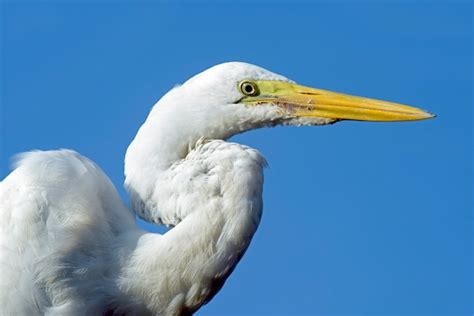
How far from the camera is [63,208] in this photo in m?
5.00

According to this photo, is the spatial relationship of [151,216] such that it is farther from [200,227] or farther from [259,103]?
[259,103]

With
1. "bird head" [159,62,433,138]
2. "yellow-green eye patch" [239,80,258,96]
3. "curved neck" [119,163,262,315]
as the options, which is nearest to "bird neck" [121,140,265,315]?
"curved neck" [119,163,262,315]

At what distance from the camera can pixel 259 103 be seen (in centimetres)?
514

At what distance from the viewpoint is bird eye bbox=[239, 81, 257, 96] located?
5109 millimetres

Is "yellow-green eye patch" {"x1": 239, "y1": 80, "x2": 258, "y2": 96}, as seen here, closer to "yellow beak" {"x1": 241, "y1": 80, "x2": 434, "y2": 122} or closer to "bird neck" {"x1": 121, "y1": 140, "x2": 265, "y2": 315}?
"yellow beak" {"x1": 241, "y1": 80, "x2": 434, "y2": 122}

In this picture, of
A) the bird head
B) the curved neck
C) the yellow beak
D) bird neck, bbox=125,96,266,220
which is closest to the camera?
the curved neck

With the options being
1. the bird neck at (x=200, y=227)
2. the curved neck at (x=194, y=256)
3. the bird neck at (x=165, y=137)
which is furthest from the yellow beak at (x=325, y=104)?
the curved neck at (x=194, y=256)

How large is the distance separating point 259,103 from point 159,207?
87 cm

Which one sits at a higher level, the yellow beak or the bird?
the yellow beak

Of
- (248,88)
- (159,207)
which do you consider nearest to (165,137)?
(159,207)

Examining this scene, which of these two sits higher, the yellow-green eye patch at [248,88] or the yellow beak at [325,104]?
the yellow beak at [325,104]

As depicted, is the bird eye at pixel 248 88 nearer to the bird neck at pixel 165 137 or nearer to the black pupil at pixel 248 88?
the black pupil at pixel 248 88

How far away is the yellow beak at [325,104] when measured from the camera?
17.0 ft

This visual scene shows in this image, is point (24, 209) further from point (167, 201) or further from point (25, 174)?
point (167, 201)
